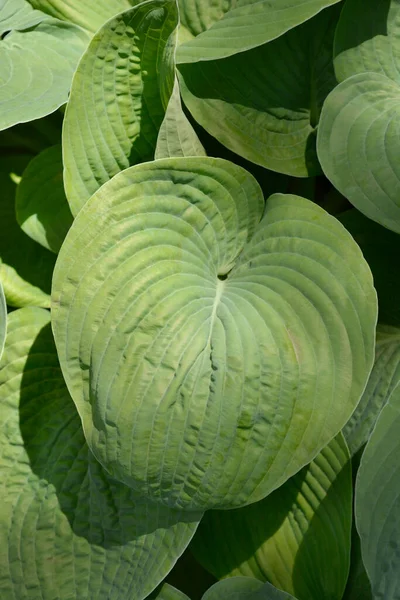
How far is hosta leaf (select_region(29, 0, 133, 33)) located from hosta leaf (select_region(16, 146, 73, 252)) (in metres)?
0.21

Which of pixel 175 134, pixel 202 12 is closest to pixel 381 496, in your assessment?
pixel 175 134

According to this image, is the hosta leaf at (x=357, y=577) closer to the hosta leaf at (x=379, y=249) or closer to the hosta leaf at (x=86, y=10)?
the hosta leaf at (x=379, y=249)

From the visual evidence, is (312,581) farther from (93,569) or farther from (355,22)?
(355,22)

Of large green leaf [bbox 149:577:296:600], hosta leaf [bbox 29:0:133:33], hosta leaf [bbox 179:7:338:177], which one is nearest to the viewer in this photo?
large green leaf [bbox 149:577:296:600]

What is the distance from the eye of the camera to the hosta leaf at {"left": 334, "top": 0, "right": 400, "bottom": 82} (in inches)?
38.8

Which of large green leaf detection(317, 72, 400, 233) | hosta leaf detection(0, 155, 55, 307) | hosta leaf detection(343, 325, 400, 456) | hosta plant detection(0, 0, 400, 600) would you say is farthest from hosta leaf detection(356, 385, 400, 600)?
hosta leaf detection(0, 155, 55, 307)

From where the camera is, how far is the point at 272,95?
3.43ft

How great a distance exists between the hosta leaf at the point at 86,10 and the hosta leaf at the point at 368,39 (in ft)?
1.23

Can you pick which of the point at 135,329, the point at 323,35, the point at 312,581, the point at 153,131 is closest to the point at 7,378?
the point at 135,329

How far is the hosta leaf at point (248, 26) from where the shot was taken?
91cm

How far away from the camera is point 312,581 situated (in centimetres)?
97

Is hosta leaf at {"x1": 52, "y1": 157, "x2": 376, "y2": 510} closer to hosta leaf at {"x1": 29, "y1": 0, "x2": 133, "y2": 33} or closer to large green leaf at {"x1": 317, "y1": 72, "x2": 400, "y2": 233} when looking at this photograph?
large green leaf at {"x1": 317, "y1": 72, "x2": 400, "y2": 233}

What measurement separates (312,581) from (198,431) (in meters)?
0.35

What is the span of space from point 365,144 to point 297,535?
54 centimetres
